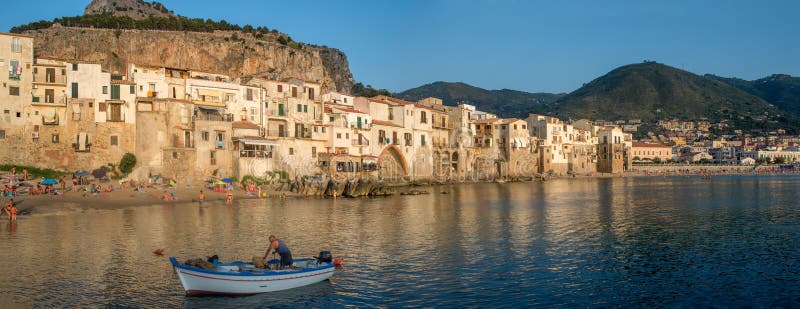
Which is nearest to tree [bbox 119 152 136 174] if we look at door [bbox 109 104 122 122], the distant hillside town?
the distant hillside town

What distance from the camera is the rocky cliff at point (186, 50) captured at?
10119cm

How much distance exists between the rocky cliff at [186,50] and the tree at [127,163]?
144 ft

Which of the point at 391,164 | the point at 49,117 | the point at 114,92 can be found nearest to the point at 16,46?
the point at 49,117

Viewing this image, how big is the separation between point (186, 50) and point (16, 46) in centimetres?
5937

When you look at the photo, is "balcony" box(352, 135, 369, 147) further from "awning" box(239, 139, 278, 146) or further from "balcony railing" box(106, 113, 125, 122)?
"balcony railing" box(106, 113, 125, 122)

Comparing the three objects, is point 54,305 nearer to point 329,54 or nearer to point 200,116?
point 200,116

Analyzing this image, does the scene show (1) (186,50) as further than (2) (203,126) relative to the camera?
Yes

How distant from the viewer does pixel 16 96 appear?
167 ft

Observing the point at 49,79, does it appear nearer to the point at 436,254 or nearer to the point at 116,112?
the point at 116,112

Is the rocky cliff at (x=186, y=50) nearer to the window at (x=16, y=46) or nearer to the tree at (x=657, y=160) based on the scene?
the window at (x=16, y=46)

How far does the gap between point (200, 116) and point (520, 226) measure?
35.1m

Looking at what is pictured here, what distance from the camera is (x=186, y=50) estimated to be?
109 metres

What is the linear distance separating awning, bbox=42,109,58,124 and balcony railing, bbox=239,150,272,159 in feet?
51.8

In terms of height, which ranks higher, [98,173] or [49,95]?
[49,95]
